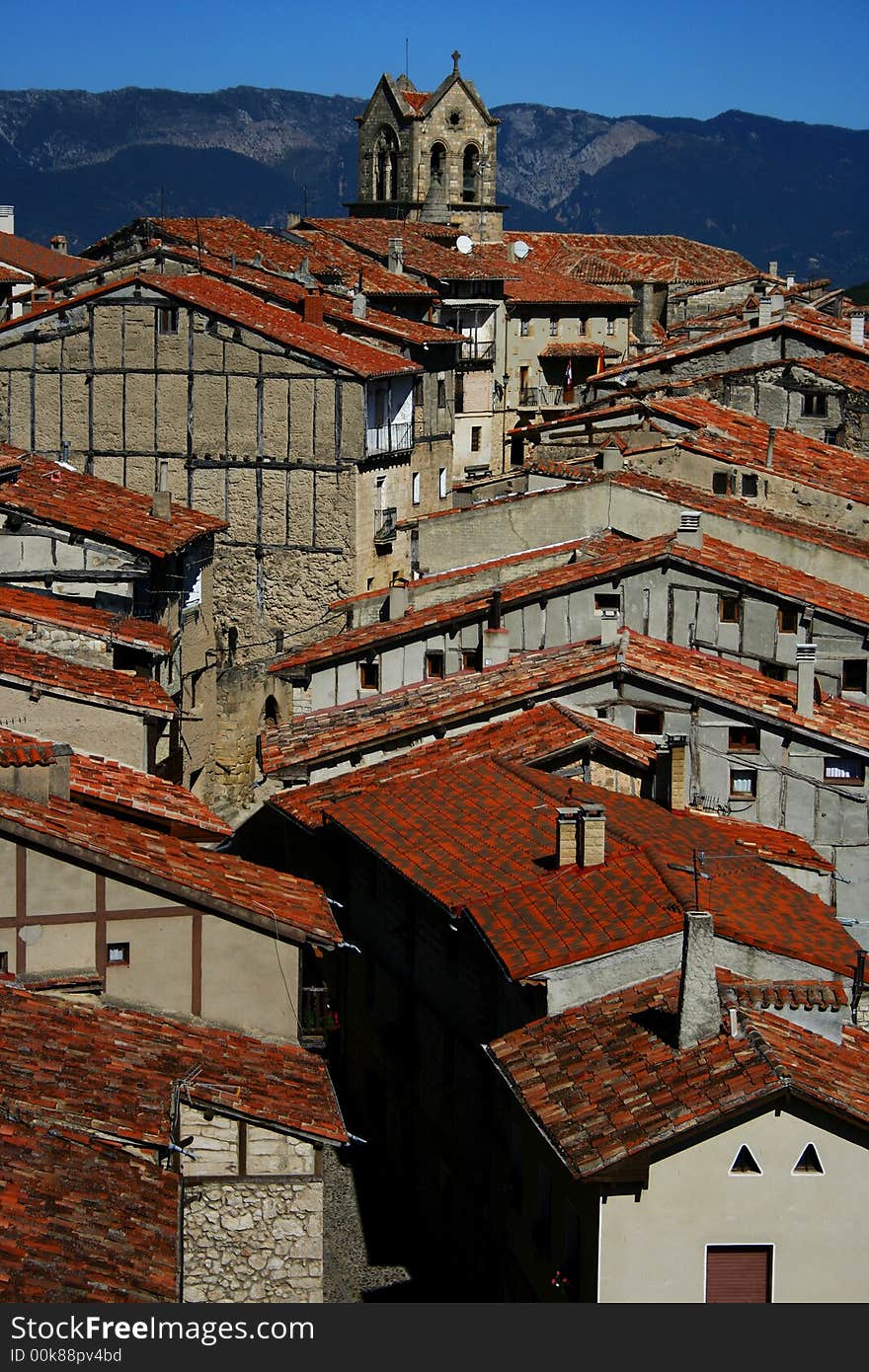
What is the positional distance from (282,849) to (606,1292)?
49.3 ft

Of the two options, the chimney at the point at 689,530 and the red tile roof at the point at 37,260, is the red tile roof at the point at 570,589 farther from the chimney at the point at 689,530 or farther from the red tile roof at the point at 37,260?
the red tile roof at the point at 37,260

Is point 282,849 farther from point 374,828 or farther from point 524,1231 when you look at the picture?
point 524,1231

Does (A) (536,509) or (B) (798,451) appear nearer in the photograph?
(A) (536,509)

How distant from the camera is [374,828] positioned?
28.9 metres

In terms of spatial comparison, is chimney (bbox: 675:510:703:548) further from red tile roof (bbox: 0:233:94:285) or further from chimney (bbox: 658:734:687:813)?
red tile roof (bbox: 0:233:94:285)

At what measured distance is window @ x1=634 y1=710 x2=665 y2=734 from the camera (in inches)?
1256

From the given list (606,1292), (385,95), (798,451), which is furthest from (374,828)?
(385,95)

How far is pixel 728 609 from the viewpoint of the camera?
3503 cm

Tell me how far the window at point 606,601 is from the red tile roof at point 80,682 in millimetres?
7135

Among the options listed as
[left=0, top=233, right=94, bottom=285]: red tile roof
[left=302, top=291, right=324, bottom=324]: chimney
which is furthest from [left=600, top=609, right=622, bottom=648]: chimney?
[left=0, top=233, right=94, bottom=285]: red tile roof

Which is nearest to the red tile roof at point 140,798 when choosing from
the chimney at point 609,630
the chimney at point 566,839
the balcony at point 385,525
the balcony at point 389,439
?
the chimney at point 566,839

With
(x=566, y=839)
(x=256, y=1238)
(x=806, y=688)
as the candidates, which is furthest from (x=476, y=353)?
(x=256, y=1238)

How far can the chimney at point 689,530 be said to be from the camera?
121 ft

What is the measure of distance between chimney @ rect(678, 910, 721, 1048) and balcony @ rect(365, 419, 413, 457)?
103 feet
